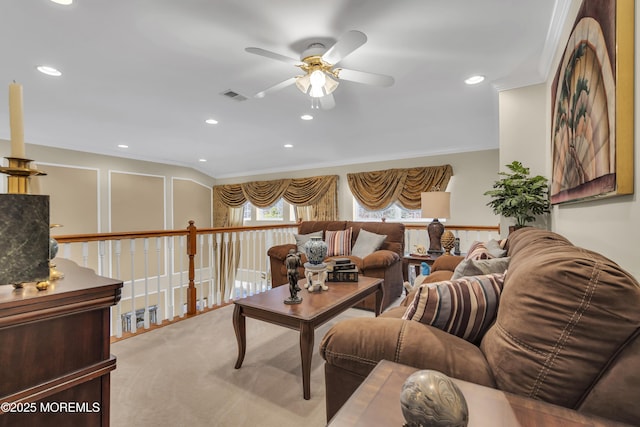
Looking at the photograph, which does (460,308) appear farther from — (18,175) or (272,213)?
(272,213)

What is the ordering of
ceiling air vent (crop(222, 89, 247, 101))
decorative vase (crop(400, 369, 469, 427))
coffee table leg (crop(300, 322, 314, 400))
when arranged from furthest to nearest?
1. ceiling air vent (crop(222, 89, 247, 101))
2. coffee table leg (crop(300, 322, 314, 400))
3. decorative vase (crop(400, 369, 469, 427))

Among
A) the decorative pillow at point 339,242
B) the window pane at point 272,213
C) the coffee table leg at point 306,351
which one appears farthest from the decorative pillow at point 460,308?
the window pane at point 272,213

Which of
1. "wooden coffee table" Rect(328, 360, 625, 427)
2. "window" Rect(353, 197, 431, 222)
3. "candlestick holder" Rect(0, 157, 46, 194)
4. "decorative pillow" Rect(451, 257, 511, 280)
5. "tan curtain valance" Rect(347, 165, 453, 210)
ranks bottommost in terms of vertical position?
"wooden coffee table" Rect(328, 360, 625, 427)

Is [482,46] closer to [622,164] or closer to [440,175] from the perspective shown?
[622,164]

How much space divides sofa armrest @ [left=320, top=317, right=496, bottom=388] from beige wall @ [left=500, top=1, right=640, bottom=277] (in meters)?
0.68

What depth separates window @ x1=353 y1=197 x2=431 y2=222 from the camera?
5539 millimetres

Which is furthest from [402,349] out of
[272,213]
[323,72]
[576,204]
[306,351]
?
[272,213]

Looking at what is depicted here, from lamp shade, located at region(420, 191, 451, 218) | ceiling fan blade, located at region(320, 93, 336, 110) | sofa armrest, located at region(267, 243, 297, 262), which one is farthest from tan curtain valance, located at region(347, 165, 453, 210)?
ceiling fan blade, located at region(320, 93, 336, 110)

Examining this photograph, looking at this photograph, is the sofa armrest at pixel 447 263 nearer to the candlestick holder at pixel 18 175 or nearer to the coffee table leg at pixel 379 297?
the coffee table leg at pixel 379 297

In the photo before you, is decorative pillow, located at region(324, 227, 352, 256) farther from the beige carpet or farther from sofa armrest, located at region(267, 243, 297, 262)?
the beige carpet

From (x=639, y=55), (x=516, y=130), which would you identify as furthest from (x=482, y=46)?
(x=639, y=55)

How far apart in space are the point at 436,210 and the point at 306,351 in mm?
2666

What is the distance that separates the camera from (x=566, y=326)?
69cm

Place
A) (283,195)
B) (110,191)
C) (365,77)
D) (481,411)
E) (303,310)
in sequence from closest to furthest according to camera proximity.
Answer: (481,411) → (303,310) → (365,77) → (110,191) → (283,195)
